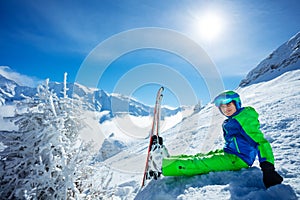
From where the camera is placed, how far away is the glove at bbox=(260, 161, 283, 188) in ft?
10.0

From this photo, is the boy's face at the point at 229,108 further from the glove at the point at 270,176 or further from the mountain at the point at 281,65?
the mountain at the point at 281,65

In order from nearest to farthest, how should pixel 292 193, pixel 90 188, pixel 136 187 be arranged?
pixel 292 193 < pixel 90 188 < pixel 136 187

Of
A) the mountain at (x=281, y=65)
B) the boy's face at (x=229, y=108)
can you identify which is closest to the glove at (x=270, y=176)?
the boy's face at (x=229, y=108)

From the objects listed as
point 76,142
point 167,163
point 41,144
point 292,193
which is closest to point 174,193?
point 167,163

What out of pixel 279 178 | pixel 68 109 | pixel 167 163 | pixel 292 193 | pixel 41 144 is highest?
pixel 68 109

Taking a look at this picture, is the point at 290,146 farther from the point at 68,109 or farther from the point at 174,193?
the point at 68,109

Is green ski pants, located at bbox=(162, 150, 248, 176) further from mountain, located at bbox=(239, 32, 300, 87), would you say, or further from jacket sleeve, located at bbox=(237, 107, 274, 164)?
mountain, located at bbox=(239, 32, 300, 87)

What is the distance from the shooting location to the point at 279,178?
3.05 meters

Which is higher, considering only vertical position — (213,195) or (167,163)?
(167,163)

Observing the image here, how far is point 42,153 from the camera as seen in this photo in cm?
382

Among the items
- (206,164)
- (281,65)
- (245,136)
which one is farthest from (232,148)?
(281,65)

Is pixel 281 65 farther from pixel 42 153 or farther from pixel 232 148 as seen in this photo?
pixel 42 153

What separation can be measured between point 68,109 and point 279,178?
373 cm

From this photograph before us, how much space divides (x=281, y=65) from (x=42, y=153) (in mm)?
55090
